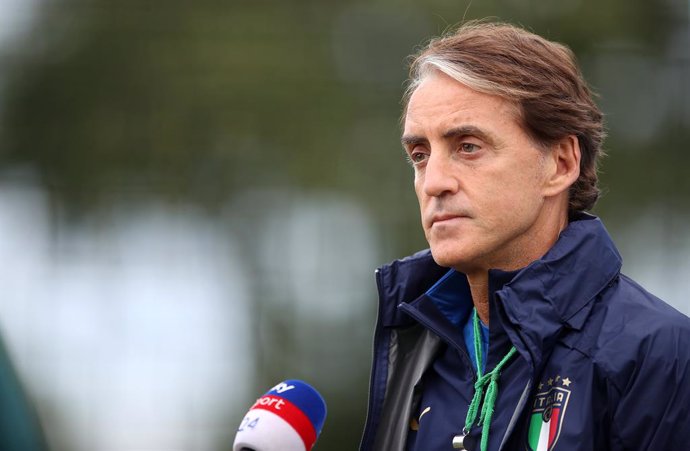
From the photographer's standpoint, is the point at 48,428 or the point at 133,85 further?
the point at 133,85

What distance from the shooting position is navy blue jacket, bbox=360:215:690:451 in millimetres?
2186

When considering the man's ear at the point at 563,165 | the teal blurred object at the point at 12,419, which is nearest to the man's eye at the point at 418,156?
the man's ear at the point at 563,165

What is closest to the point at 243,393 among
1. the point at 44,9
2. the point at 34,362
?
the point at 34,362

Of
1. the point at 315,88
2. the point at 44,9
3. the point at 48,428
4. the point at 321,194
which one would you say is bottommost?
the point at 48,428

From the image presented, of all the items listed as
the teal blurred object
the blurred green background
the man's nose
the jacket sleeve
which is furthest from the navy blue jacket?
the blurred green background

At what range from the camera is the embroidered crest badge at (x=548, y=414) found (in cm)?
226

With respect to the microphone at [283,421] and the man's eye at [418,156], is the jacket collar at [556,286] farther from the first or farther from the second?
the microphone at [283,421]

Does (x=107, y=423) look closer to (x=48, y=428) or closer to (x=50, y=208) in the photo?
(x=48, y=428)

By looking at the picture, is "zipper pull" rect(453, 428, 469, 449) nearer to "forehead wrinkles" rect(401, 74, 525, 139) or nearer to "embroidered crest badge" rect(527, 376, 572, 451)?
"embroidered crest badge" rect(527, 376, 572, 451)

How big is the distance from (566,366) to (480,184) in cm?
46

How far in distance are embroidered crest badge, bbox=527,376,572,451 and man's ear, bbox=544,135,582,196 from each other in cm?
48

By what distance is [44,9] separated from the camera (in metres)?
7.78

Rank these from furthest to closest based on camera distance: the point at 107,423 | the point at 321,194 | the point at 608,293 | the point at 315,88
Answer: the point at 315,88 < the point at 321,194 < the point at 107,423 < the point at 608,293

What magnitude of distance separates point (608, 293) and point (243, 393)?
14.9 feet
